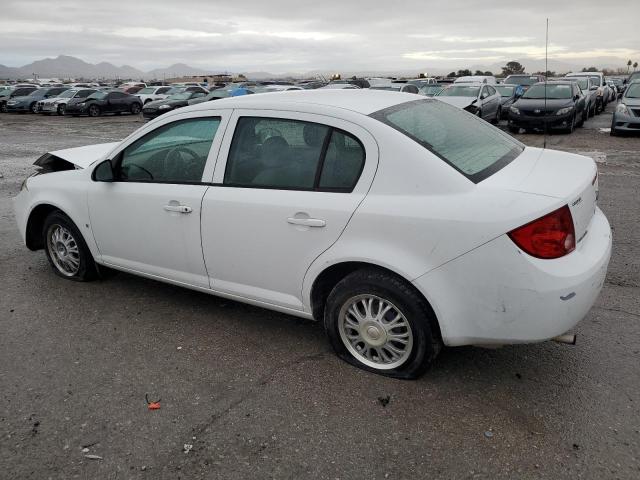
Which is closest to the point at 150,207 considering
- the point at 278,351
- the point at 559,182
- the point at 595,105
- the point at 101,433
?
the point at 278,351

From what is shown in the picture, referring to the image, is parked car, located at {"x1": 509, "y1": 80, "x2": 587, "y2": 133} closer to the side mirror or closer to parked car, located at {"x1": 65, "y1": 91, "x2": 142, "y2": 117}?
the side mirror

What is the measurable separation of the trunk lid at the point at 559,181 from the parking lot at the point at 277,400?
0.93m

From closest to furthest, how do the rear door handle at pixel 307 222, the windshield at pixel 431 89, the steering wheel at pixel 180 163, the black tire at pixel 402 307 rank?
the black tire at pixel 402 307 → the rear door handle at pixel 307 222 → the steering wheel at pixel 180 163 → the windshield at pixel 431 89

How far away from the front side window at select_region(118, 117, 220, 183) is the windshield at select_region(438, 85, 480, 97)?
50.7 feet

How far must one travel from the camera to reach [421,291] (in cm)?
288

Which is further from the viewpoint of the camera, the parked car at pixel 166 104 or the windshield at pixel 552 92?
the parked car at pixel 166 104

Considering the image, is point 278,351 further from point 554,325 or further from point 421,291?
point 554,325

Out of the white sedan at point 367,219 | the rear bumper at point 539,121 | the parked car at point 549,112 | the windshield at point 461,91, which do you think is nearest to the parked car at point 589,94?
the parked car at point 549,112

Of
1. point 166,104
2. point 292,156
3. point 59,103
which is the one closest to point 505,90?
point 166,104

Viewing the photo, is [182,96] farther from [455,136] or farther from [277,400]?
[277,400]

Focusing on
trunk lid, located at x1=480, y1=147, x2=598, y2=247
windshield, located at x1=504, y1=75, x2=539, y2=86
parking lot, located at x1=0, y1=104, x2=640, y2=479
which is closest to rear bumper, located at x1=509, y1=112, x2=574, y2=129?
windshield, located at x1=504, y1=75, x2=539, y2=86

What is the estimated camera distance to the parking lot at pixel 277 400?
8.36 ft

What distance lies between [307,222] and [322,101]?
2.74 ft

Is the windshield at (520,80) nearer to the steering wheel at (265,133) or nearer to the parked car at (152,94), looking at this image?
the parked car at (152,94)
